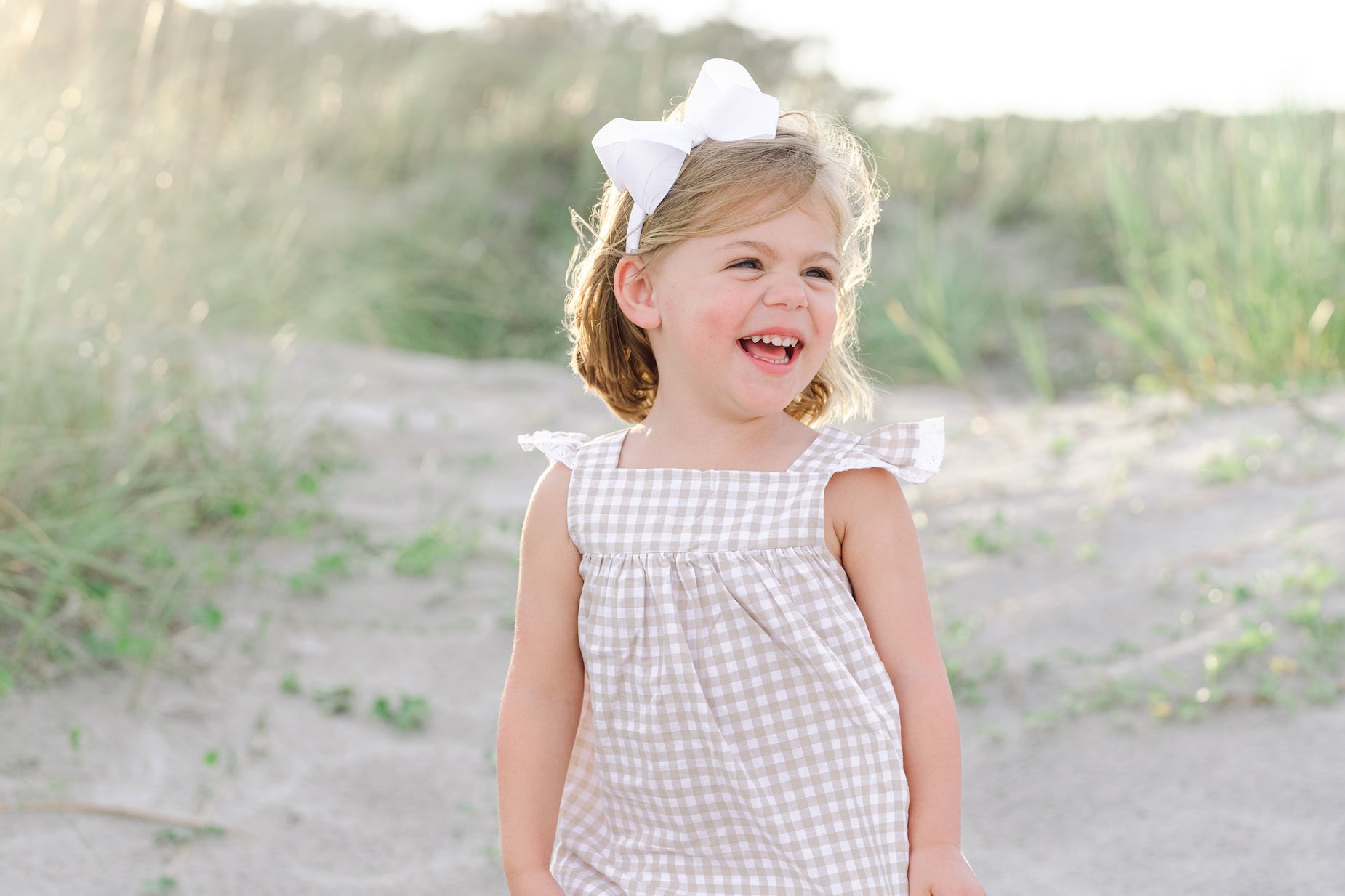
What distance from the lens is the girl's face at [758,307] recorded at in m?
1.63

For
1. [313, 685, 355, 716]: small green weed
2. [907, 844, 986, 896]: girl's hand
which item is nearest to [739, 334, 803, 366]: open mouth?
[907, 844, 986, 896]: girl's hand

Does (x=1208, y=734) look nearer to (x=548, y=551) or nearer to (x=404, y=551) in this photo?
(x=548, y=551)

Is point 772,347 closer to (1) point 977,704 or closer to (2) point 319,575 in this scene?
(1) point 977,704

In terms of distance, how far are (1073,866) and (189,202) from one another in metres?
3.42

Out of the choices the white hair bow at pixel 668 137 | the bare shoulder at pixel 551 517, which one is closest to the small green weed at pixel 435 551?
the bare shoulder at pixel 551 517

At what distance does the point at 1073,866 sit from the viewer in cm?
263

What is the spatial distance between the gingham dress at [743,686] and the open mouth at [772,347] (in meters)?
0.13

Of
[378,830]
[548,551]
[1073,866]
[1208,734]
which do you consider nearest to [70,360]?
[378,830]

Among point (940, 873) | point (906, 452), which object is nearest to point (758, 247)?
point (906, 452)

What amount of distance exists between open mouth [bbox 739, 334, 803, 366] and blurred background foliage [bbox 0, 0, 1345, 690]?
1.81 meters

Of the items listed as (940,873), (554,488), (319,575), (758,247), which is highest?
(758,247)

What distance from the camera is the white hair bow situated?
5.63ft

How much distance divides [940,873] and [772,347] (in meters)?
0.67

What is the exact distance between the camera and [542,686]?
5.63ft
